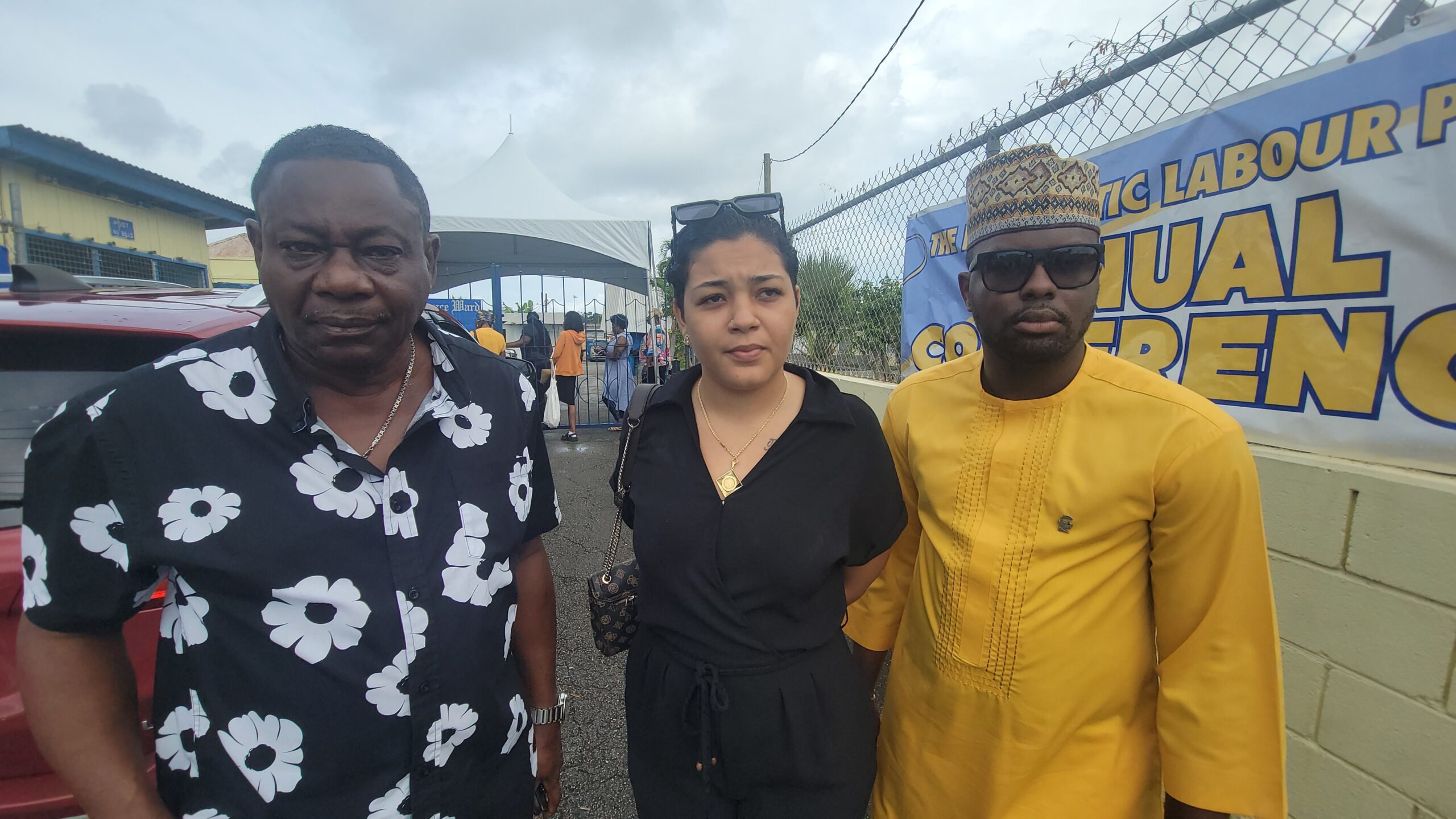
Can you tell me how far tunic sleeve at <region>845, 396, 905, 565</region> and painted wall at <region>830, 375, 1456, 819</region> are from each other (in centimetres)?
108

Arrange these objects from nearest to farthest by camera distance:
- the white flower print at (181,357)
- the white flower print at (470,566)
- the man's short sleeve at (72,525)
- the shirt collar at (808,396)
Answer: the man's short sleeve at (72,525), the white flower print at (181,357), the white flower print at (470,566), the shirt collar at (808,396)

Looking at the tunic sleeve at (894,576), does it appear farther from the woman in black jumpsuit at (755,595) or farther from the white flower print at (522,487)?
the white flower print at (522,487)

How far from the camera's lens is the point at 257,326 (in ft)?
3.81

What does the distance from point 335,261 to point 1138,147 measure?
2338mm

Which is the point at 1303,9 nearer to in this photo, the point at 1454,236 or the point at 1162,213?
the point at 1162,213

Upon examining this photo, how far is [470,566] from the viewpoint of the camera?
3.97ft

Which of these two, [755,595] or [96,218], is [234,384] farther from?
[96,218]

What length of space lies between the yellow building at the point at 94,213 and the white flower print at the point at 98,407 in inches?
319

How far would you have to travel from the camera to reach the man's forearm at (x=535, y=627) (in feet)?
4.95

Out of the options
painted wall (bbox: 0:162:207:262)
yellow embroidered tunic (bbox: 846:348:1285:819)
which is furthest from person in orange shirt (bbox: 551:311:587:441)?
painted wall (bbox: 0:162:207:262)

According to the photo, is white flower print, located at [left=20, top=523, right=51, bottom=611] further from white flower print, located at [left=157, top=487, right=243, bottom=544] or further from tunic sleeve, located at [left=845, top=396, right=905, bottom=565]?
tunic sleeve, located at [left=845, top=396, right=905, bottom=565]

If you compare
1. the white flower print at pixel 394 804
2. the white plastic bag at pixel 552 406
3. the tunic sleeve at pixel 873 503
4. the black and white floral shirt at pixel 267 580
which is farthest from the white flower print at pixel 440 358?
the white plastic bag at pixel 552 406

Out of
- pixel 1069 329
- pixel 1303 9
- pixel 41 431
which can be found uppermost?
pixel 1303 9

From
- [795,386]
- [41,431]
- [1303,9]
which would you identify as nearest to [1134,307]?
[1303,9]
